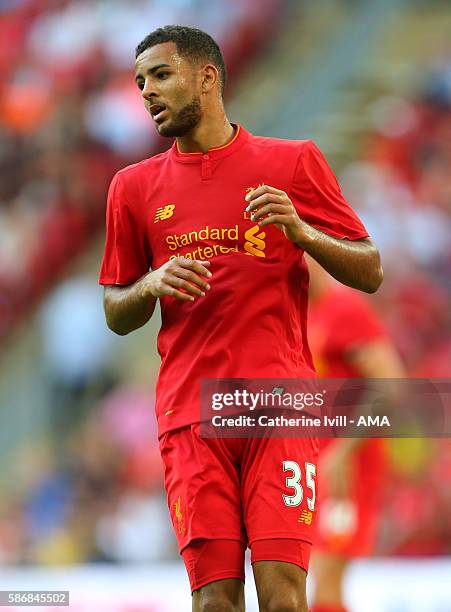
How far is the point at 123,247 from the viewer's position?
3717 millimetres

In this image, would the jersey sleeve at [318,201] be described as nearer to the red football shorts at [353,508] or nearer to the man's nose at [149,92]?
the man's nose at [149,92]

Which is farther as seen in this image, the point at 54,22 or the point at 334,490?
the point at 54,22

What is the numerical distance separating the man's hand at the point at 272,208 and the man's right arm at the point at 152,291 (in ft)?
0.73

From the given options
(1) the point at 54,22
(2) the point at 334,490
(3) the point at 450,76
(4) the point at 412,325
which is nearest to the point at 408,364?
(4) the point at 412,325

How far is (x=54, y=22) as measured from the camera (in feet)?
34.2

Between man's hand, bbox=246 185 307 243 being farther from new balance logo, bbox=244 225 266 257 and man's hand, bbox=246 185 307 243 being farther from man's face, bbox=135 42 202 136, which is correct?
man's face, bbox=135 42 202 136

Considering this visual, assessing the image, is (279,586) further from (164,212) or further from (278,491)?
(164,212)

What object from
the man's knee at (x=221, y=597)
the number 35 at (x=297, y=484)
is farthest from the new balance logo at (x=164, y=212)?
the man's knee at (x=221, y=597)

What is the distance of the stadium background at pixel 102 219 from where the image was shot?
26.3 feet

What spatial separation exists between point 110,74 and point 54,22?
0.83 metres

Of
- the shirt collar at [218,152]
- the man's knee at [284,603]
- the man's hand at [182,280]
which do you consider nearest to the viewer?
the man's knee at [284,603]

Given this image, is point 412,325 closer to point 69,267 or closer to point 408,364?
point 408,364

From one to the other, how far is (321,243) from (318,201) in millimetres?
210

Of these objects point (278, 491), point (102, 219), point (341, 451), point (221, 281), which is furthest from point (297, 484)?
point (102, 219)
